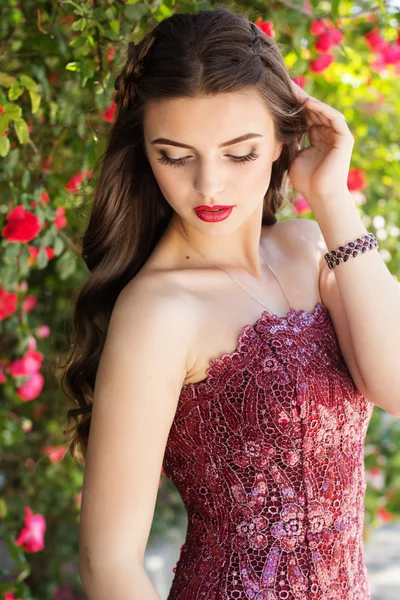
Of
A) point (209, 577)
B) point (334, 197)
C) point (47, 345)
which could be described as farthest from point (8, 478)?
point (334, 197)

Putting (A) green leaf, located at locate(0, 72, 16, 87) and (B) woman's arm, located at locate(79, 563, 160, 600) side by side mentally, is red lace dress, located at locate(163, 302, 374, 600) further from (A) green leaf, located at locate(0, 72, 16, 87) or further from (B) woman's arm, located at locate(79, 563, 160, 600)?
(A) green leaf, located at locate(0, 72, 16, 87)

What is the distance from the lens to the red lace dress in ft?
5.61

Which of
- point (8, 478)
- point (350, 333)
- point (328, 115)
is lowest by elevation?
point (8, 478)

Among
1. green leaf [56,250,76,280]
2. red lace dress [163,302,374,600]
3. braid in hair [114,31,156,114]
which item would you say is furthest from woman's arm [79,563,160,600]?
green leaf [56,250,76,280]

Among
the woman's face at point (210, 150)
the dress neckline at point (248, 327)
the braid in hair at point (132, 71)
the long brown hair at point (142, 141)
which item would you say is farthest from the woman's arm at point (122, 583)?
the braid in hair at point (132, 71)

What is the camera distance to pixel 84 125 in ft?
7.85

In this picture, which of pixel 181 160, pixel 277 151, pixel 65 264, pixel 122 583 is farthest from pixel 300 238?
pixel 122 583

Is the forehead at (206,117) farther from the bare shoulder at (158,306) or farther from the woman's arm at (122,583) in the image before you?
the woman's arm at (122,583)

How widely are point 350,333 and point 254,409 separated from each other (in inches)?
11.1

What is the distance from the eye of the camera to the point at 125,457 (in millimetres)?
1579

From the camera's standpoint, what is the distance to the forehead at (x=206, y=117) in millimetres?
1623

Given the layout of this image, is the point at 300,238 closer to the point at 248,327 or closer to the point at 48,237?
the point at 248,327

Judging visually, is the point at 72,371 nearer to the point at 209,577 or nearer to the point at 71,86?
the point at 209,577

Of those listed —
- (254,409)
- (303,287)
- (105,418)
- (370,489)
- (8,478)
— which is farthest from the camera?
(370,489)
